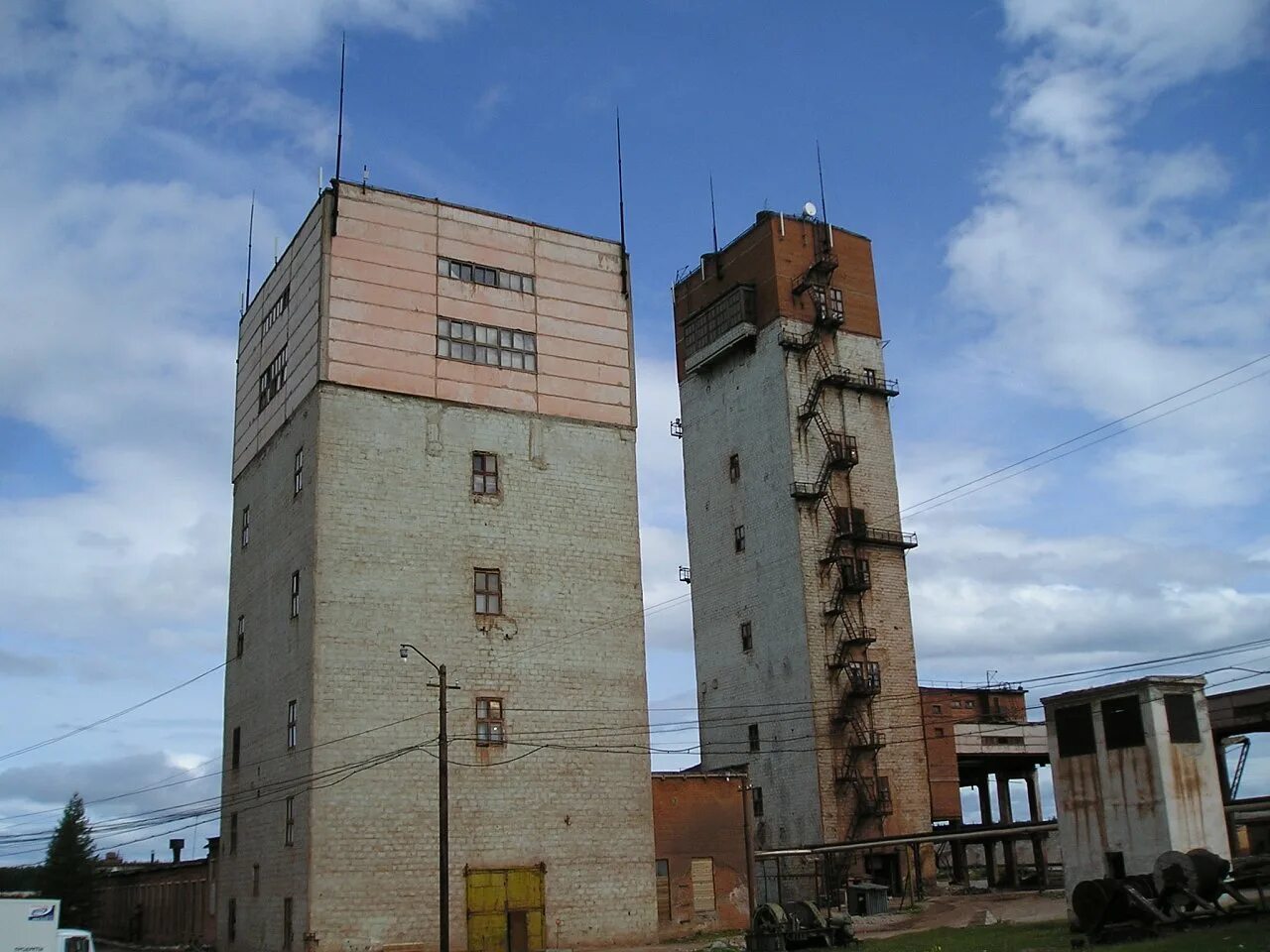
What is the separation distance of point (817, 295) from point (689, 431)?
9725 millimetres

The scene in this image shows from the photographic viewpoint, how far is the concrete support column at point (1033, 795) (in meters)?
69.9

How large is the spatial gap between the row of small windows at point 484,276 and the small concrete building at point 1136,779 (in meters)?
20.7

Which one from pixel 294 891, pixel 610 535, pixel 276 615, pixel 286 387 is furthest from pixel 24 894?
pixel 610 535

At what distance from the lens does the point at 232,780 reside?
40.3 metres

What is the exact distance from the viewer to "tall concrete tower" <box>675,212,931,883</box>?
55906mm

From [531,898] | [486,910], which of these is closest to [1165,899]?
[531,898]

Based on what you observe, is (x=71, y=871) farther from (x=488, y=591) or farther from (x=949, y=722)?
(x=949, y=722)

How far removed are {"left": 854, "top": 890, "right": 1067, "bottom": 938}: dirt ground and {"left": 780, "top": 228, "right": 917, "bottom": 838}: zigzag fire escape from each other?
7.17 metres

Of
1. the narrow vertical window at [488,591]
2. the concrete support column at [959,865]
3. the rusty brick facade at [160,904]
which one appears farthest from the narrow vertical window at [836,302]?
the rusty brick facade at [160,904]

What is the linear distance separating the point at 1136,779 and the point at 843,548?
93.9ft

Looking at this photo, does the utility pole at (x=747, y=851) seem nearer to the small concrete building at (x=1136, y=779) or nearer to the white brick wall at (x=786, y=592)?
the small concrete building at (x=1136, y=779)

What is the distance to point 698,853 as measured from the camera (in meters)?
40.8

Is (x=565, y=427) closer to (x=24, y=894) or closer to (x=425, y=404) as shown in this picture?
(x=425, y=404)

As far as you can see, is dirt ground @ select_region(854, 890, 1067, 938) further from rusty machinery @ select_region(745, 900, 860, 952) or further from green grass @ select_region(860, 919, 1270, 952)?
rusty machinery @ select_region(745, 900, 860, 952)
